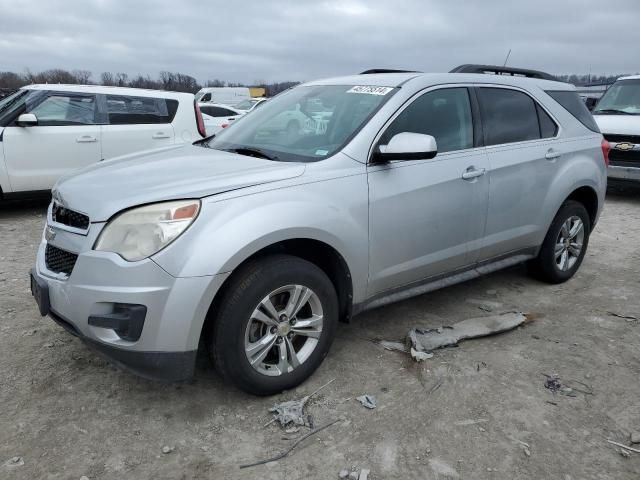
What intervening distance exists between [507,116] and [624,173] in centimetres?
561

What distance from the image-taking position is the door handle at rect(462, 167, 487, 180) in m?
3.58

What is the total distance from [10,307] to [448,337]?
128 inches

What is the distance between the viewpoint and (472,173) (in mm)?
3615

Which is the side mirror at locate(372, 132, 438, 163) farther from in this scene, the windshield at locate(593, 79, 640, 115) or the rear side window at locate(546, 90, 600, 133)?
the windshield at locate(593, 79, 640, 115)

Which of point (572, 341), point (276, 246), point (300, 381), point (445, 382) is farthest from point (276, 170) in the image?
point (572, 341)

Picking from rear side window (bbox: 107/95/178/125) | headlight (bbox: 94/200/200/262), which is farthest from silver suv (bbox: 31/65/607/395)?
rear side window (bbox: 107/95/178/125)

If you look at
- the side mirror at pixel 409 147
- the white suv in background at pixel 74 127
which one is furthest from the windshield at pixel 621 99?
the side mirror at pixel 409 147

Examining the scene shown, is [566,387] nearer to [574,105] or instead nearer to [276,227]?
[276,227]

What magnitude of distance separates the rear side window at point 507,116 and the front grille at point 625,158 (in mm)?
5219

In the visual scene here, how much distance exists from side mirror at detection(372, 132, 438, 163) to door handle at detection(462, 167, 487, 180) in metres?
0.58

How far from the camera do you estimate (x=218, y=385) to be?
3.09m

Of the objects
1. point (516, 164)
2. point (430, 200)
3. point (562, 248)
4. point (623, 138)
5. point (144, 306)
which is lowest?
point (562, 248)

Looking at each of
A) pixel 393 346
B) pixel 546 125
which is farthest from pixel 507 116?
pixel 393 346

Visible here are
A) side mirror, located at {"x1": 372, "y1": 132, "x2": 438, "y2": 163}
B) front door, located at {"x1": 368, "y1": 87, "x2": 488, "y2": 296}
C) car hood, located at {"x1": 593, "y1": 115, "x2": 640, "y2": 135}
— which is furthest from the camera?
car hood, located at {"x1": 593, "y1": 115, "x2": 640, "y2": 135}
